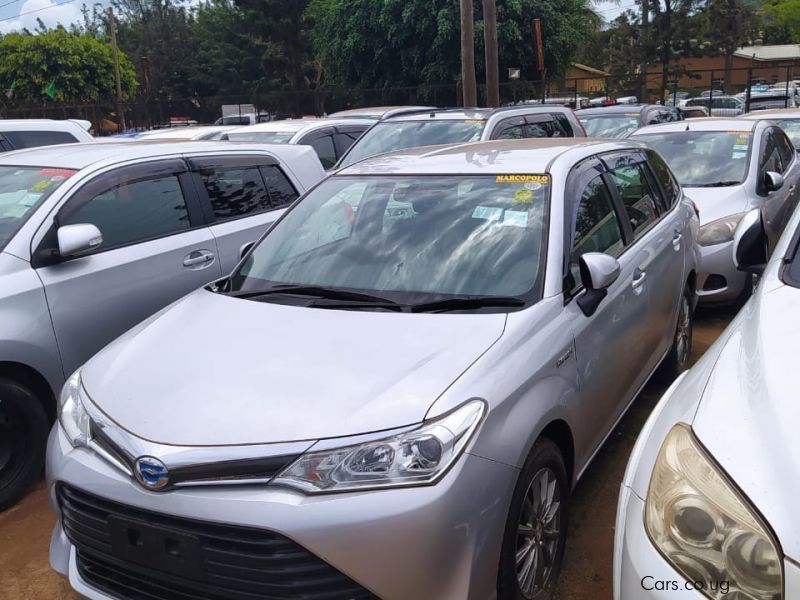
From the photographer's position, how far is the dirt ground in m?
3.07

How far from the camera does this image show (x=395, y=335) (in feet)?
8.97

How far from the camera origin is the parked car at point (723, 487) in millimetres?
1639

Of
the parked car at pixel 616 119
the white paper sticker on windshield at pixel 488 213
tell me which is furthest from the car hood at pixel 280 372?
the parked car at pixel 616 119

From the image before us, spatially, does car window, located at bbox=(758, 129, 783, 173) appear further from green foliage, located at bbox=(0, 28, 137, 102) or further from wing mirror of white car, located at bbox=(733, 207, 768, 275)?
green foliage, located at bbox=(0, 28, 137, 102)

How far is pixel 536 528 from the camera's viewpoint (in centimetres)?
266

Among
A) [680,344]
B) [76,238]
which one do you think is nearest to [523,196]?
[680,344]

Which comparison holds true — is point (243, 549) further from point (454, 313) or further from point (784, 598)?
point (784, 598)

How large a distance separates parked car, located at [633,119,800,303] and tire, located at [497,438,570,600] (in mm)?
4051

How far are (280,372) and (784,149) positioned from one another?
7897 millimetres

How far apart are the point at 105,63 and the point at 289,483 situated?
3566cm

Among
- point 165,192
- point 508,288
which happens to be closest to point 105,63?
point 165,192

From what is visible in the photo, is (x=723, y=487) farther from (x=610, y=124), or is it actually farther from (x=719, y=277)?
(x=610, y=124)

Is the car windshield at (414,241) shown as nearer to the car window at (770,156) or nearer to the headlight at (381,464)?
the headlight at (381,464)

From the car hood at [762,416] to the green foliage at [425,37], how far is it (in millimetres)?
23616
